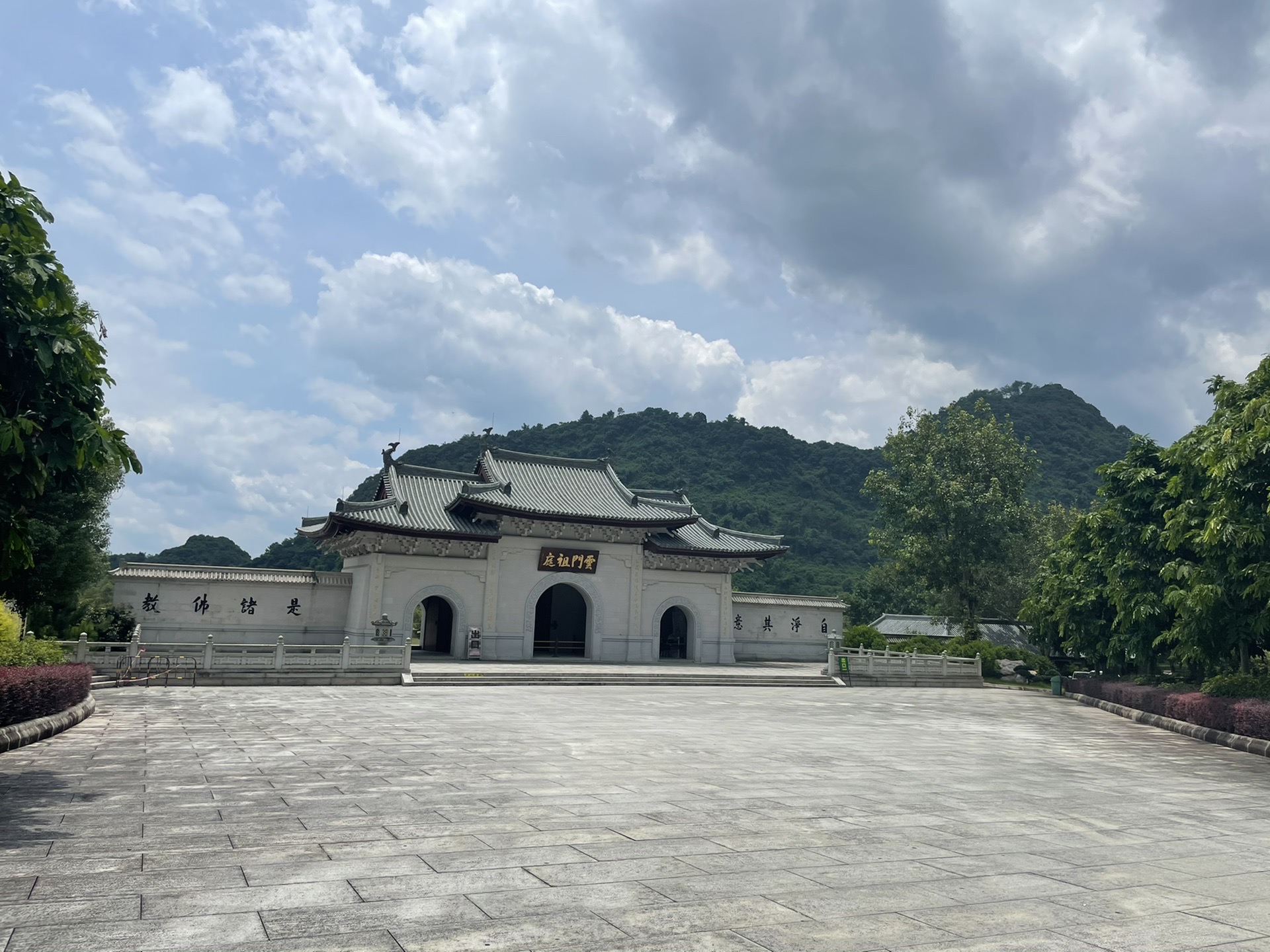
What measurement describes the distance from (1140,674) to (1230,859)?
20.5 metres

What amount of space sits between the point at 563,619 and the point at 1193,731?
22704mm

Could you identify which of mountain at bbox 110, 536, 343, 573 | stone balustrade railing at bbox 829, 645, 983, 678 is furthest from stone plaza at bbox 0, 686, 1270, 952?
mountain at bbox 110, 536, 343, 573

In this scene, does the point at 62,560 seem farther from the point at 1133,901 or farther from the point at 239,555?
the point at 239,555

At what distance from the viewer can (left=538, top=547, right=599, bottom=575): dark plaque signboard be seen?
98.0 ft

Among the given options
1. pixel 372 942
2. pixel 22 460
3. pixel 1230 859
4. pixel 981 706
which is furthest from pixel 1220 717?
pixel 22 460

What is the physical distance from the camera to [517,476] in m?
32.6

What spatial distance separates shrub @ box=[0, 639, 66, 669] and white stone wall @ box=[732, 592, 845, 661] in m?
24.4

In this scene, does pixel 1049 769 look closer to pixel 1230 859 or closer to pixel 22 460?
pixel 1230 859

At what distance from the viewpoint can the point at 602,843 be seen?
6344mm

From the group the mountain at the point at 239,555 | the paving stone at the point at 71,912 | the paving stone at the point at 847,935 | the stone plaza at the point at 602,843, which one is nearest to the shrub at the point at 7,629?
the stone plaza at the point at 602,843

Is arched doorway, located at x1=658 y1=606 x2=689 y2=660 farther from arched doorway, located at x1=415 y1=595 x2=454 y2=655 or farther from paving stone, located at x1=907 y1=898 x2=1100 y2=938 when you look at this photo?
paving stone, located at x1=907 y1=898 x2=1100 y2=938

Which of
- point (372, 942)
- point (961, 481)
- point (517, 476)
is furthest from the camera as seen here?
point (961, 481)

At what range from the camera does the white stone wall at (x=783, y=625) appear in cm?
3484

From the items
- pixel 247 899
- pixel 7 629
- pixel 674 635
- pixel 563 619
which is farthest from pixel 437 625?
pixel 247 899
